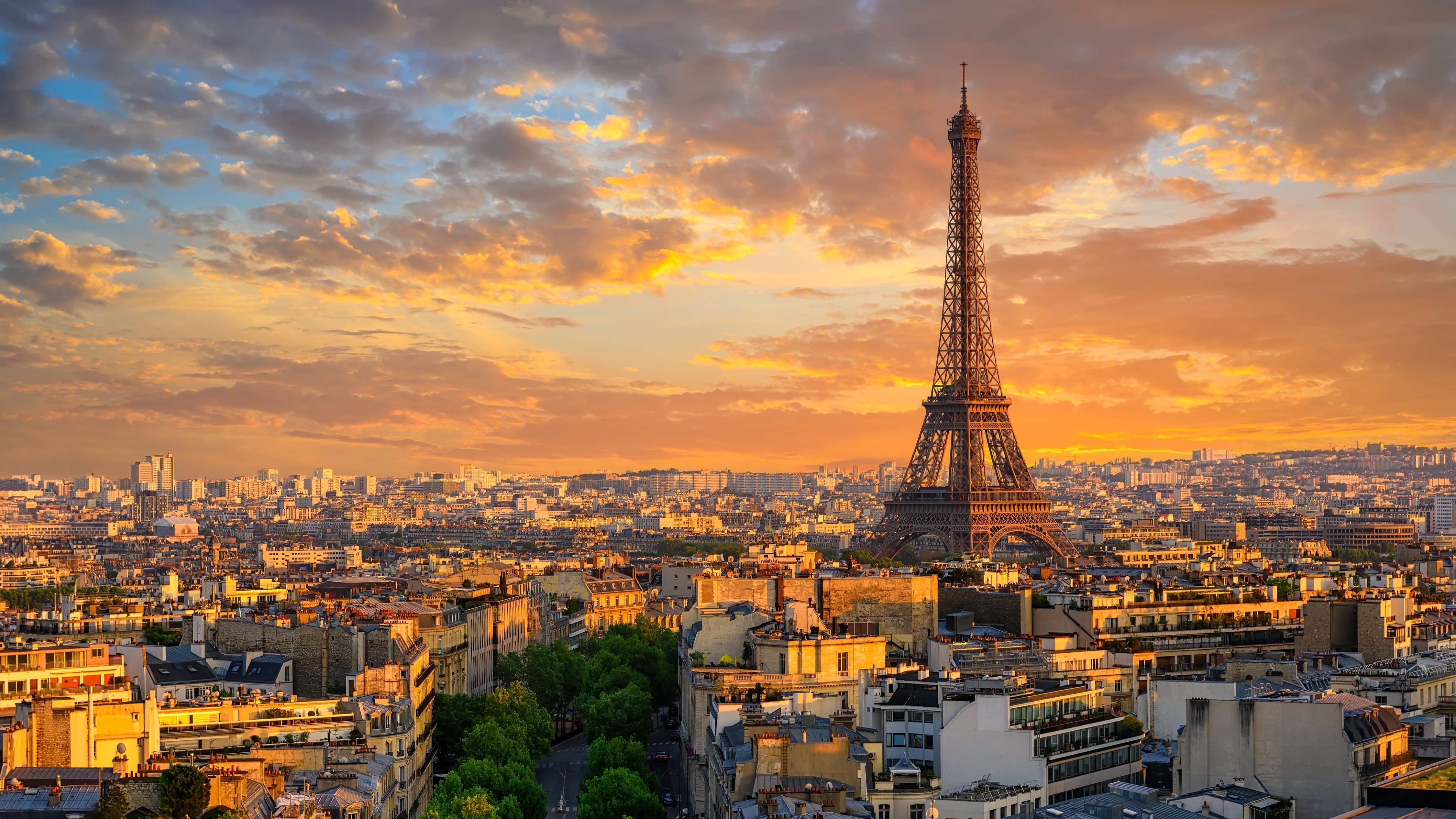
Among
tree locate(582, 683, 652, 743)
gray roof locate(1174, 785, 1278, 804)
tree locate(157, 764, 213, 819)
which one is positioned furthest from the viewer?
tree locate(582, 683, 652, 743)

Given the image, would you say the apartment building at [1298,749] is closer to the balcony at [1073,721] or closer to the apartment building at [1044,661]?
the balcony at [1073,721]

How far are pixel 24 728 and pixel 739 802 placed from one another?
15682mm

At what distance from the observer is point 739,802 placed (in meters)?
40.9

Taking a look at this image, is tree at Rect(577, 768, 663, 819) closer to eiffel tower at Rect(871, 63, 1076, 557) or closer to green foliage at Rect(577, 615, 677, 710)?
green foliage at Rect(577, 615, 677, 710)

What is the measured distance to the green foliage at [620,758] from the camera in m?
55.3

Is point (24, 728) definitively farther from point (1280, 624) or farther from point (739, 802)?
point (1280, 624)

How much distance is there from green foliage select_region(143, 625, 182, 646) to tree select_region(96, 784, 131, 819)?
32.4m

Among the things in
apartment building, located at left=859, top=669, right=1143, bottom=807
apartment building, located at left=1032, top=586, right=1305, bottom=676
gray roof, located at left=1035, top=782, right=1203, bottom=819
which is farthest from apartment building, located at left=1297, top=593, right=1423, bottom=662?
gray roof, located at left=1035, top=782, right=1203, bottom=819

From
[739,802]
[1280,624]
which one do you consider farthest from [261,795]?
[1280,624]

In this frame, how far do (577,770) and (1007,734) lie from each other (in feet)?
88.2

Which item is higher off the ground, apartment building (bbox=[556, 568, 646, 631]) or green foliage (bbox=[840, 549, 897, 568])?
green foliage (bbox=[840, 549, 897, 568])

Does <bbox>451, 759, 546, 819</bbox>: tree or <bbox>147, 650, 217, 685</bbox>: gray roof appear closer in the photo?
<bbox>451, 759, 546, 819</bbox>: tree

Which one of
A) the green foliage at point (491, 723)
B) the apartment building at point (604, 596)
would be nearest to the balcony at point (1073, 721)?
the green foliage at point (491, 723)

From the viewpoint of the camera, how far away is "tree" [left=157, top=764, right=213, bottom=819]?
34688 mm
